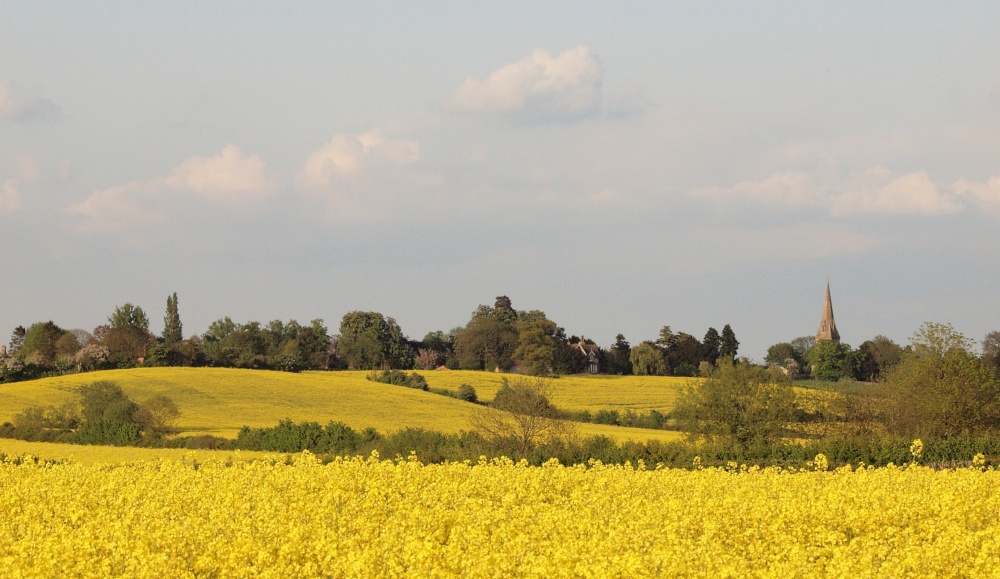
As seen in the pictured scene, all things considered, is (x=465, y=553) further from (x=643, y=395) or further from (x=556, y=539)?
(x=643, y=395)

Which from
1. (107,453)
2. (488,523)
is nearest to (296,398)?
(107,453)

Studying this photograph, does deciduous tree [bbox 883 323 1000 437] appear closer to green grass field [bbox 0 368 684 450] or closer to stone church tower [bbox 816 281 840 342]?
green grass field [bbox 0 368 684 450]

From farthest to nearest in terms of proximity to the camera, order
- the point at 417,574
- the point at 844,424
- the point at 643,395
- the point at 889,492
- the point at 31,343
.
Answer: the point at 31,343 → the point at 643,395 → the point at 844,424 → the point at 889,492 → the point at 417,574

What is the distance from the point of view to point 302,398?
223 feet

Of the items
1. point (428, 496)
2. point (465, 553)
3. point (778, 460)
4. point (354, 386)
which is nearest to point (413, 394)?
point (354, 386)

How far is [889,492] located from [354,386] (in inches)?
2342

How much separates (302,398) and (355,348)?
4636 cm

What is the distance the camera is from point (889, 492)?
18.5 metres

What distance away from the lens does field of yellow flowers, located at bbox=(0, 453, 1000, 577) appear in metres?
11.9

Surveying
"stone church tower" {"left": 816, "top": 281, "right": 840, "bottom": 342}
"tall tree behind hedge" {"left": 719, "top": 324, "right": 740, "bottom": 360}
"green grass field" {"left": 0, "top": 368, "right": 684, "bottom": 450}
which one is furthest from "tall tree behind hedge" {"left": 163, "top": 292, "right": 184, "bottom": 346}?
"stone church tower" {"left": 816, "top": 281, "right": 840, "bottom": 342}

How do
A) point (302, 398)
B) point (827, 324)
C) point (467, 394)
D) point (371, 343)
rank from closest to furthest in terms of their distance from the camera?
1. point (302, 398)
2. point (467, 394)
3. point (371, 343)
4. point (827, 324)

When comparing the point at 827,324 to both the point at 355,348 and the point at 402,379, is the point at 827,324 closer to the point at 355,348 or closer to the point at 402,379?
the point at 355,348

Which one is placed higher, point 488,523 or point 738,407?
point 738,407

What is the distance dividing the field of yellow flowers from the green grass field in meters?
30.4
